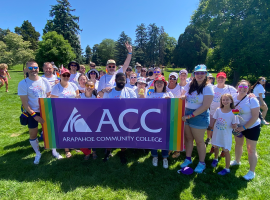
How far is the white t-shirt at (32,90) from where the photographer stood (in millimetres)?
3580

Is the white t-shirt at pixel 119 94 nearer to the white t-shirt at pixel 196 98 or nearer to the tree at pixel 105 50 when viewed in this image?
the white t-shirt at pixel 196 98

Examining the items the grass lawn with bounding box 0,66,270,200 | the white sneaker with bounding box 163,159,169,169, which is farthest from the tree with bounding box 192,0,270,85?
the white sneaker with bounding box 163,159,169,169

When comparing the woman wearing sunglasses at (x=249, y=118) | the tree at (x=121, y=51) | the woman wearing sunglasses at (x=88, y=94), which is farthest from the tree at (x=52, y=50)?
the woman wearing sunglasses at (x=249, y=118)

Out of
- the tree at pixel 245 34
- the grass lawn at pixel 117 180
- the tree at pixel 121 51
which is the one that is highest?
the tree at pixel 121 51

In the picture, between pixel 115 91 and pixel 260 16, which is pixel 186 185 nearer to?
pixel 115 91

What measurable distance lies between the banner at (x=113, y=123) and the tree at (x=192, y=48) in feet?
139

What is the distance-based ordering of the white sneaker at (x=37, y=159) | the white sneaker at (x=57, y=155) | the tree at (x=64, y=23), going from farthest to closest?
the tree at (x=64, y=23) → the white sneaker at (x=57, y=155) → the white sneaker at (x=37, y=159)

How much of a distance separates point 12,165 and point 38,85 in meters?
2.10

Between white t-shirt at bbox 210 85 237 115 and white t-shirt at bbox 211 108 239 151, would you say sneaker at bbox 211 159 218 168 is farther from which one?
white t-shirt at bbox 210 85 237 115

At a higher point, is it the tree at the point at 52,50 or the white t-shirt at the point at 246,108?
the tree at the point at 52,50

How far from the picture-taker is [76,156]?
4.27 m

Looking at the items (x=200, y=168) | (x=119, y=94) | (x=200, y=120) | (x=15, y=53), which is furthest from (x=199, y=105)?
(x=15, y=53)

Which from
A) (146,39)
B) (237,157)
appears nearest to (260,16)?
(237,157)

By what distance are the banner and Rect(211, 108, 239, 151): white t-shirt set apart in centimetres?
76
